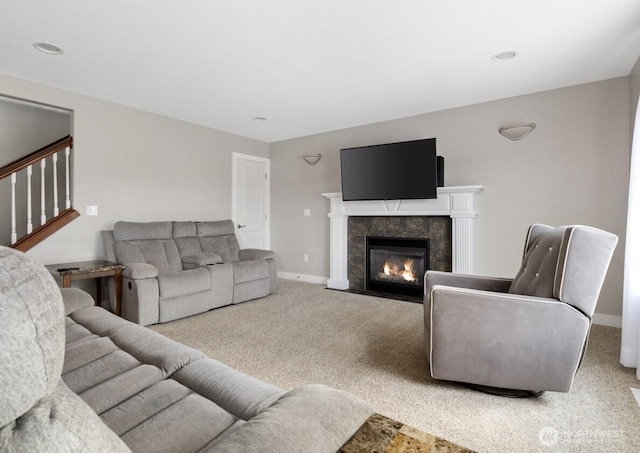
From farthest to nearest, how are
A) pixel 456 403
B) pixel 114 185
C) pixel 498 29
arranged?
1. pixel 114 185
2. pixel 498 29
3. pixel 456 403

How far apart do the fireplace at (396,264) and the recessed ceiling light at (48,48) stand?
3902mm

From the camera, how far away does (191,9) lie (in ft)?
7.25

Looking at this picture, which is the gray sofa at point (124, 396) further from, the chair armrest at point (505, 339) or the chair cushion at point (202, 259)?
the chair cushion at point (202, 259)

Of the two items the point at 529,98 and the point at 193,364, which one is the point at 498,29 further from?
the point at 193,364

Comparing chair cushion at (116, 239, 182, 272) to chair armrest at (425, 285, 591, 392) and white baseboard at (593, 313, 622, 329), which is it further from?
white baseboard at (593, 313, 622, 329)

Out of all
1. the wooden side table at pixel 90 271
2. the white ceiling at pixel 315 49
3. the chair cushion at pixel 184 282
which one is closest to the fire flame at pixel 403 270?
the white ceiling at pixel 315 49

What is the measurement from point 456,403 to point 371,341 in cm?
101

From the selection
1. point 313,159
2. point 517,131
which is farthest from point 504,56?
point 313,159

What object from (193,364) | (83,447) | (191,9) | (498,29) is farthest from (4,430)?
(498,29)

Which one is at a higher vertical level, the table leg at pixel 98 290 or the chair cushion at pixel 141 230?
the chair cushion at pixel 141 230

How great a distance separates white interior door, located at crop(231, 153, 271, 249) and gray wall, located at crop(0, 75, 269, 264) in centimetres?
19

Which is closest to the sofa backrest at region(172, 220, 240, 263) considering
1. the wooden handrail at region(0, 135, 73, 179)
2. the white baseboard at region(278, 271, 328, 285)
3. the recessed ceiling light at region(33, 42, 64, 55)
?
the white baseboard at region(278, 271, 328, 285)

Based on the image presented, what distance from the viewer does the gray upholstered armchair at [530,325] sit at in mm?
1805

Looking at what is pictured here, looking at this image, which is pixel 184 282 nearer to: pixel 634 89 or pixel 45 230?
pixel 45 230
